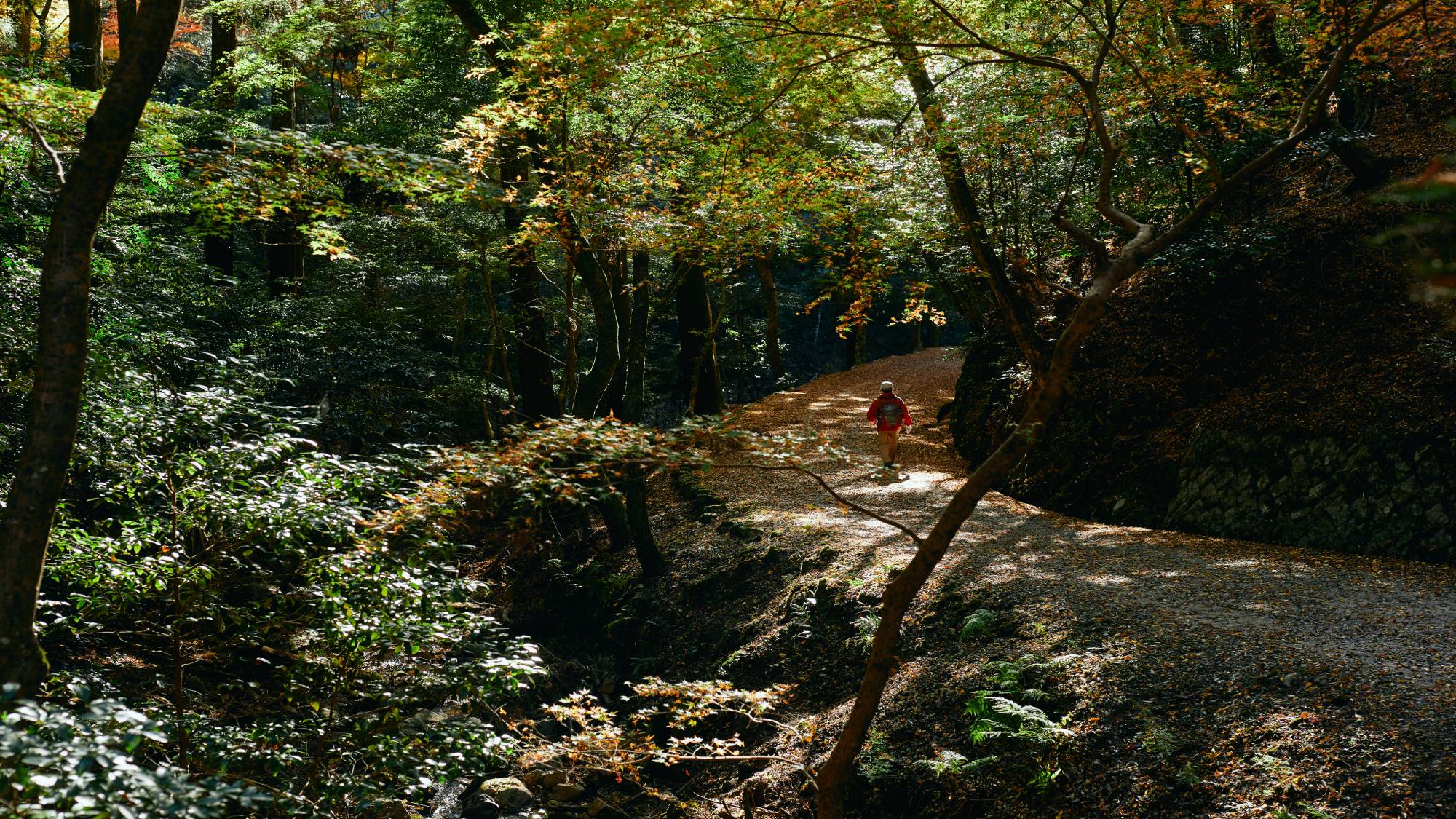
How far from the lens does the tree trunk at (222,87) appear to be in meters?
14.2

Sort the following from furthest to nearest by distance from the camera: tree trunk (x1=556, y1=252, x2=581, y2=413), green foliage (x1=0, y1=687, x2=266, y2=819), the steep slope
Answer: tree trunk (x1=556, y1=252, x2=581, y2=413)
the steep slope
green foliage (x1=0, y1=687, x2=266, y2=819)

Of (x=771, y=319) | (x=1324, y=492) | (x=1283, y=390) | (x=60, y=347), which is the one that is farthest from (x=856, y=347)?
(x=60, y=347)

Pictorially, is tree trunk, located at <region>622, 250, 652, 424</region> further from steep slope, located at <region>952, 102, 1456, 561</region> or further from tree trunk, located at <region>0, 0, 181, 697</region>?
tree trunk, located at <region>0, 0, 181, 697</region>

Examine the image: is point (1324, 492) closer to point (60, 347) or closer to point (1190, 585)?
point (1190, 585)

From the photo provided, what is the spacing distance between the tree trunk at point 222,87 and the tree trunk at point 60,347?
11.8 meters

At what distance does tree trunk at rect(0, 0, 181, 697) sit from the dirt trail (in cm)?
581

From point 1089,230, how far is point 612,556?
8.69 m

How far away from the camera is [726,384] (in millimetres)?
25828

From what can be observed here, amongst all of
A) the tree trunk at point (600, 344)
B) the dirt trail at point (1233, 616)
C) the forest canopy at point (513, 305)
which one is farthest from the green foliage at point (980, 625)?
the tree trunk at point (600, 344)

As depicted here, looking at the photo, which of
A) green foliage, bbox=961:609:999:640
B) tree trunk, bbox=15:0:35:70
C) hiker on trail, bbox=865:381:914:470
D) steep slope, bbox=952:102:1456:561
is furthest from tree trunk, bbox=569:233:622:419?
tree trunk, bbox=15:0:35:70

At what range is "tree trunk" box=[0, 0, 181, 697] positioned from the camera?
359 centimetres

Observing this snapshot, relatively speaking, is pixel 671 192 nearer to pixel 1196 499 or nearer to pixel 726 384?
pixel 1196 499

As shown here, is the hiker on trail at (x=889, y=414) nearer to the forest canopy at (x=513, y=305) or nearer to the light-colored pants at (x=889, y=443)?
the light-colored pants at (x=889, y=443)

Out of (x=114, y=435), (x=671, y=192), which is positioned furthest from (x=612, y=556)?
(x=114, y=435)
